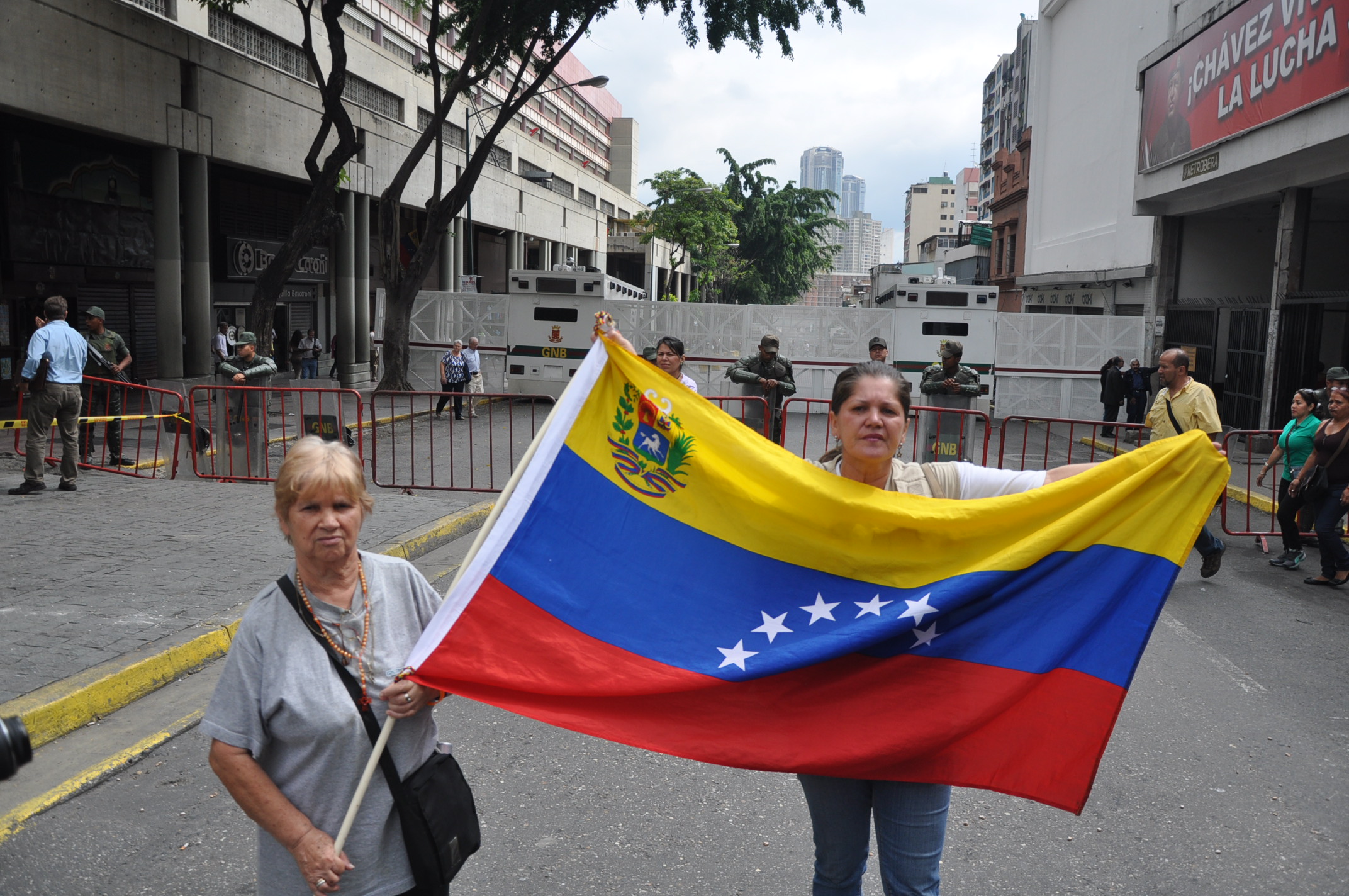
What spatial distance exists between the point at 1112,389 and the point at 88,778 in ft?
73.1

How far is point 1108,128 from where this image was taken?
30.6 m

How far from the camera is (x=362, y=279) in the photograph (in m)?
32.5

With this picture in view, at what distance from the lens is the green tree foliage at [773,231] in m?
67.1

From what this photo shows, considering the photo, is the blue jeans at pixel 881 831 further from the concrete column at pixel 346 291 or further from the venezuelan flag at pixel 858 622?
the concrete column at pixel 346 291

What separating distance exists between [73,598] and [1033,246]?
37.8 metres

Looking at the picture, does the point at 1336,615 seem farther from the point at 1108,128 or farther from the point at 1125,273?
the point at 1108,128

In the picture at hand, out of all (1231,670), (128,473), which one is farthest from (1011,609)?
(128,473)

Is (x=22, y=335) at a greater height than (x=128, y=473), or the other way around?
(x=22, y=335)

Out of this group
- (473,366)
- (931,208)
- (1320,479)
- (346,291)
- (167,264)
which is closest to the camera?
(1320,479)

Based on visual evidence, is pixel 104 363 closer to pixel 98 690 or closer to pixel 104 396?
pixel 104 396

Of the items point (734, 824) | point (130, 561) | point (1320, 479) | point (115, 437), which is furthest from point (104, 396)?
point (1320, 479)

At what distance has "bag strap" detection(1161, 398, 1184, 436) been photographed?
934 centimetres

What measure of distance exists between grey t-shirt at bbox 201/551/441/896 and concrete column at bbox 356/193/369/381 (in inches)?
1208

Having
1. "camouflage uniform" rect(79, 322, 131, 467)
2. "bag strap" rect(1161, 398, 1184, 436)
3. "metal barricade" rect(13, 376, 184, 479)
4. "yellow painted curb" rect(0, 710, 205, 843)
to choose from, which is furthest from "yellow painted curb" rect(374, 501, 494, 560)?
"bag strap" rect(1161, 398, 1184, 436)
